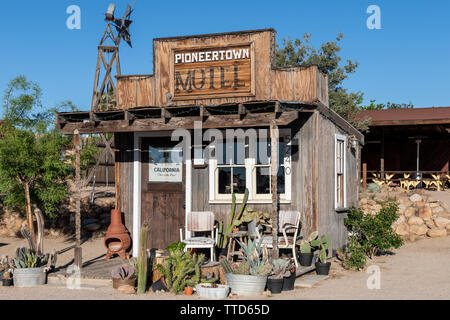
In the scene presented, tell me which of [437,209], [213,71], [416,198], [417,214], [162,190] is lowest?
[417,214]

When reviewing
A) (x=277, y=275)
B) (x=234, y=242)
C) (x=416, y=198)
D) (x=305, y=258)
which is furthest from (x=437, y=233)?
(x=277, y=275)

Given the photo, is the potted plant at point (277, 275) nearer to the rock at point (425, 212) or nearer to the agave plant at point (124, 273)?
the agave plant at point (124, 273)

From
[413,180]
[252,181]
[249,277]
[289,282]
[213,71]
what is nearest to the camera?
[249,277]

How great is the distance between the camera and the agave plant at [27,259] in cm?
859

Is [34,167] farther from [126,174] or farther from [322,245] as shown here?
[322,245]

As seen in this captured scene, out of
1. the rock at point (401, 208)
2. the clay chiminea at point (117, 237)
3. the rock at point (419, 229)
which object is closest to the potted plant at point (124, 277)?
the clay chiminea at point (117, 237)

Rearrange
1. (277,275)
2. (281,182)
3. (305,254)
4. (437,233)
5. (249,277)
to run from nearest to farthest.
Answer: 1. (249,277)
2. (277,275)
3. (305,254)
4. (281,182)
5. (437,233)

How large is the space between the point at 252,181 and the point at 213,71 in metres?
2.17

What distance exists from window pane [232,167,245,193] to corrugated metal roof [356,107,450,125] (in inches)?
438

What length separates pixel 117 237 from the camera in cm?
1036

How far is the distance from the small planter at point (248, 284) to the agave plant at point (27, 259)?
334 cm

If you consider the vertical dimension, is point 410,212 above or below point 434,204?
below

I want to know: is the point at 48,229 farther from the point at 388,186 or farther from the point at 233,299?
the point at 388,186

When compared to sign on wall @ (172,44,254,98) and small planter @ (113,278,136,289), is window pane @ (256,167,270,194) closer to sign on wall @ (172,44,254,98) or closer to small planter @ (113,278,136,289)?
sign on wall @ (172,44,254,98)
